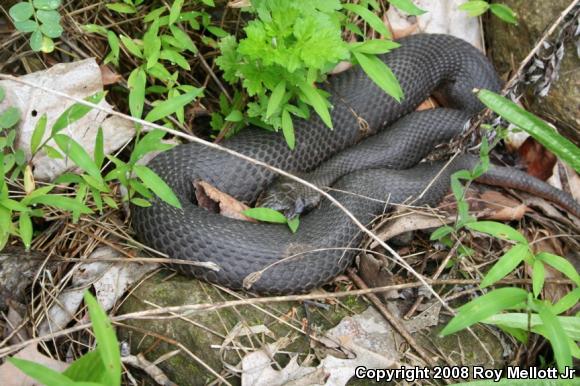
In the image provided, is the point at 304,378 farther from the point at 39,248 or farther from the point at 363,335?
the point at 39,248

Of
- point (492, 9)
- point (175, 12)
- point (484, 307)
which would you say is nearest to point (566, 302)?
point (484, 307)

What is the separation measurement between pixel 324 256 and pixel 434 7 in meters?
3.10

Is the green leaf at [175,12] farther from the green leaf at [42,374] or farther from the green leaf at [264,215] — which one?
the green leaf at [42,374]

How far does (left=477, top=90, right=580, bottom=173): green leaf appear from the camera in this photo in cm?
363

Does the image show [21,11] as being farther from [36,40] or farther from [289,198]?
[289,198]

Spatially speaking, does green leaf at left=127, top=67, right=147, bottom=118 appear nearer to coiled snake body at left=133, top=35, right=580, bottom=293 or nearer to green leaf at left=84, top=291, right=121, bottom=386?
coiled snake body at left=133, top=35, right=580, bottom=293

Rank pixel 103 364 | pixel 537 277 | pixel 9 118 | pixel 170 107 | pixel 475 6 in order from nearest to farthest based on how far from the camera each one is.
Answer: pixel 103 364
pixel 537 277
pixel 170 107
pixel 9 118
pixel 475 6

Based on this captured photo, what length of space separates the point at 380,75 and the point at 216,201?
1574mm

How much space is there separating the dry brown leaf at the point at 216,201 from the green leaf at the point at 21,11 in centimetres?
164

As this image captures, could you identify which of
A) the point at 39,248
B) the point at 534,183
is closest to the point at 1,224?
the point at 39,248

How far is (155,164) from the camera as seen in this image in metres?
4.71

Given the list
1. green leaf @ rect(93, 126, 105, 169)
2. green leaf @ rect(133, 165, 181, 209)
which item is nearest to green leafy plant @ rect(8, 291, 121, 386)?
green leaf @ rect(133, 165, 181, 209)

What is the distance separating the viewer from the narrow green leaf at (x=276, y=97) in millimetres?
4148

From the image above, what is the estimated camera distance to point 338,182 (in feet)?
16.8
